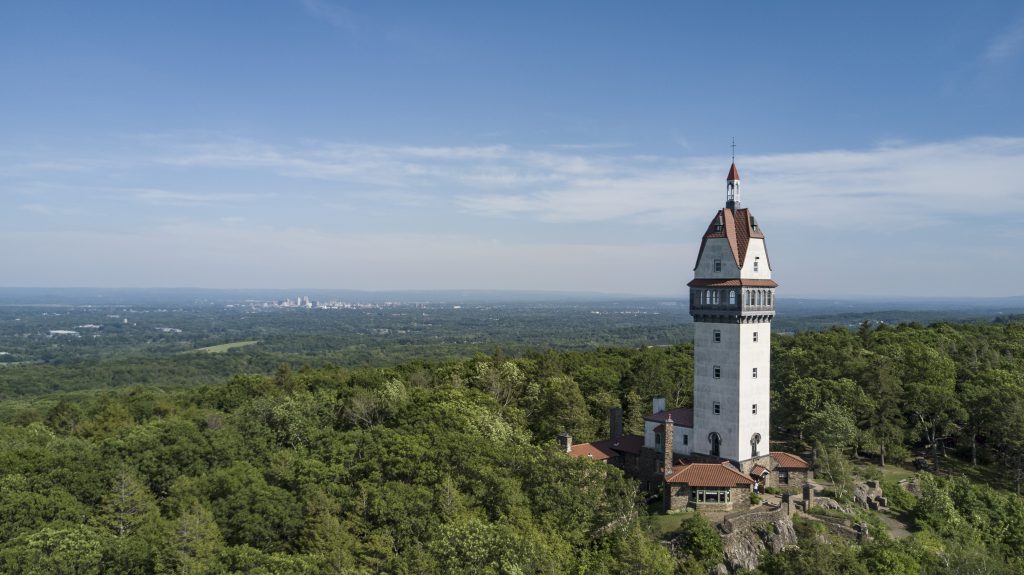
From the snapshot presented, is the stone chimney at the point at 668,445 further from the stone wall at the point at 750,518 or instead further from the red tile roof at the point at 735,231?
the red tile roof at the point at 735,231

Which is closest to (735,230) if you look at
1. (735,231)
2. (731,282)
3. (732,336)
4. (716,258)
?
(735,231)

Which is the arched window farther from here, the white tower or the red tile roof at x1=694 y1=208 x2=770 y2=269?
the red tile roof at x1=694 y1=208 x2=770 y2=269

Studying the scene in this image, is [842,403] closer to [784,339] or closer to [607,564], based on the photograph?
[784,339]

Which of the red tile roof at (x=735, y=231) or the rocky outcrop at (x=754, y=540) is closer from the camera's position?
the rocky outcrop at (x=754, y=540)

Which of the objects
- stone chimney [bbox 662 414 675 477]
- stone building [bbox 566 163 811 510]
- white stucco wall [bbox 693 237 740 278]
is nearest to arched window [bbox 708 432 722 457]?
stone building [bbox 566 163 811 510]

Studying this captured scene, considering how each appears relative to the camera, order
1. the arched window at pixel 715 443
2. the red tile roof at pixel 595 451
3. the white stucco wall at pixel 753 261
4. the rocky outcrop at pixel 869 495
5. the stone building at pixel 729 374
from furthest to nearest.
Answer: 1. the red tile roof at pixel 595 451
2. the rocky outcrop at pixel 869 495
3. the arched window at pixel 715 443
4. the white stucco wall at pixel 753 261
5. the stone building at pixel 729 374

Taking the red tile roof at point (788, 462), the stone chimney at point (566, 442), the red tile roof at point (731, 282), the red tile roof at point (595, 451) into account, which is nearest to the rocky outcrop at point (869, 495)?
the red tile roof at point (788, 462)
